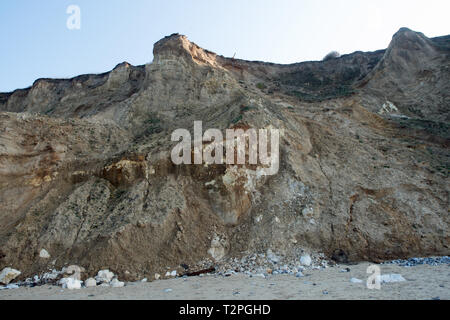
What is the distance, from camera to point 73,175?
1212 cm

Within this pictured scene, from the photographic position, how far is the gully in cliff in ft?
38.0

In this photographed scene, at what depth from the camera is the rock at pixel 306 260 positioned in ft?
30.2

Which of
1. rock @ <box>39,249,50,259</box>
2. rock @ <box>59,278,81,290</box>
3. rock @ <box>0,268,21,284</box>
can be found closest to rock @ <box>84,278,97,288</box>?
rock @ <box>59,278,81,290</box>

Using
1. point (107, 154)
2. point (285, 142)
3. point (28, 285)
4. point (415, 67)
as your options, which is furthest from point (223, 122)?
point (415, 67)

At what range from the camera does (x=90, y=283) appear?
8109 mm

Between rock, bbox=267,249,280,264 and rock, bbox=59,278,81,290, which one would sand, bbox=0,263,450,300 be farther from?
rock, bbox=267,249,280,264

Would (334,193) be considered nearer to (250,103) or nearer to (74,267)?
(250,103)

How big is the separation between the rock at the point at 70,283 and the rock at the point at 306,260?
633cm

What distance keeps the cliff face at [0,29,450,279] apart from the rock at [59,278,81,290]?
2.28ft

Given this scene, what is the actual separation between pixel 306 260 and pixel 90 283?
20.4ft

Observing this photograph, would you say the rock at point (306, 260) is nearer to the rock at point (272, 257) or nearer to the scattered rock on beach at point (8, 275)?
the rock at point (272, 257)

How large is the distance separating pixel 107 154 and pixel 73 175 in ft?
5.27

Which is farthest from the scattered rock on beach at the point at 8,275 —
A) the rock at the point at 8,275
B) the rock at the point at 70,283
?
the rock at the point at 70,283

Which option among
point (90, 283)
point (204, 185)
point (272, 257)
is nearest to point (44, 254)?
point (90, 283)
